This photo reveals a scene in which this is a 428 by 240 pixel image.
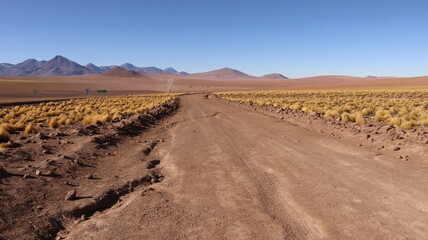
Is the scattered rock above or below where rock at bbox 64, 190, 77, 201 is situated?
above

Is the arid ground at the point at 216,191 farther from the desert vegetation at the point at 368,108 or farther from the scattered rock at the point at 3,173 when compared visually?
the desert vegetation at the point at 368,108

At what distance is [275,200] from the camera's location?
471 centimetres

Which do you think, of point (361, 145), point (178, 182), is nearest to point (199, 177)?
point (178, 182)

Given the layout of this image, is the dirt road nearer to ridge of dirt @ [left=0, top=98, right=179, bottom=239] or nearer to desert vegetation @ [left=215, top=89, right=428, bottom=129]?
ridge of dirt @ [left=0, top=98, right=179, bottom=239]

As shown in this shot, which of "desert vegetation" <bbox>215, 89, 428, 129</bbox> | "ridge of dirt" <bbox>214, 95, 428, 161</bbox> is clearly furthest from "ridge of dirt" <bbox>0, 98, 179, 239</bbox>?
"desert vegetation" <bbox>215, 89, 428, 129</bbox>

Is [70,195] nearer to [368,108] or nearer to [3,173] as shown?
[3,173]

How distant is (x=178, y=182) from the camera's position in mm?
5793

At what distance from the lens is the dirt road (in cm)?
377

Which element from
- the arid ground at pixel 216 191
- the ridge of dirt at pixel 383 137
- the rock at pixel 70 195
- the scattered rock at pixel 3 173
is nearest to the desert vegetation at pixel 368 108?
the ridge of dirt at pixel 383 137

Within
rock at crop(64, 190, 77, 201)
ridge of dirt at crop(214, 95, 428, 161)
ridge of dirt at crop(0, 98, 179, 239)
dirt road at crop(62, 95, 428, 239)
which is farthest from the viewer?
ridge of dirt at crop(214, 95, 428, 161)

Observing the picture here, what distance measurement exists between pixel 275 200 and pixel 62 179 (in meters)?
4.29

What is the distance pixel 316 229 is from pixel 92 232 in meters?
2.89

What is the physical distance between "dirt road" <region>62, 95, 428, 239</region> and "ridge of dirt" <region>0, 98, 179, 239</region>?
15.2 inches

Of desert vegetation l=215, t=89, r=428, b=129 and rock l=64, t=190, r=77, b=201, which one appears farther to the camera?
desert vegetation l=215, t=89, r=428, b=129
